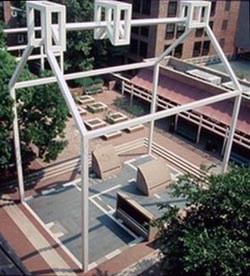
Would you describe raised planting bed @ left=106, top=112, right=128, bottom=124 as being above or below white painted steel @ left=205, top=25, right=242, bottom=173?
below

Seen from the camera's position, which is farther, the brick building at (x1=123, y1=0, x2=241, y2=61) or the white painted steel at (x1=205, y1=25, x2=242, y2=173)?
the brick building at (x1=123, y1=0, x2=241, y2=61)

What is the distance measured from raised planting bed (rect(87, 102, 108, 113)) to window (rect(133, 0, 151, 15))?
10.6 metres

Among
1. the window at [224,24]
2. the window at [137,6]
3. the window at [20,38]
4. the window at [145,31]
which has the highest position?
the window at [137,6]

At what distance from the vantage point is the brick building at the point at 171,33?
32.8 metres

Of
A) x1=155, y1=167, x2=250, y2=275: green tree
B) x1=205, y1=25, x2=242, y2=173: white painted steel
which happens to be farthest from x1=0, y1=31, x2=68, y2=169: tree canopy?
x1=205, y1=25, x2=242, y2=173: white painted steel

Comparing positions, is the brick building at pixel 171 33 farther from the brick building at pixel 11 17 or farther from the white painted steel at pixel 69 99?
the white painted steel at pixel 69 99

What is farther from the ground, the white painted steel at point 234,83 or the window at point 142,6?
the window at point 142,6

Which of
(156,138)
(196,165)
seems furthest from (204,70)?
(196,165)

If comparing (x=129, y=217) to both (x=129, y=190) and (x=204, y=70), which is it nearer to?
(x=129, y=190)

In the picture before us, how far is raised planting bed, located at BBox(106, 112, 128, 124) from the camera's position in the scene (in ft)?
89.0

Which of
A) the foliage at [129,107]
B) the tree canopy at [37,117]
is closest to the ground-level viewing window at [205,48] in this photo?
the foliage at [129,107]

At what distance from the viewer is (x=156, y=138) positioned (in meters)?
25.7

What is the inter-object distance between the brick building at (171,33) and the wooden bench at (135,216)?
20939 mm

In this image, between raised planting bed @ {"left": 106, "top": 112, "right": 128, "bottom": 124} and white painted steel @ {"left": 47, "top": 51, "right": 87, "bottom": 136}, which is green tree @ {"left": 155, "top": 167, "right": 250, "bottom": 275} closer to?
white painted steel @ {"left": 47, "top": 51, "right": 87, "bottom": 136}
